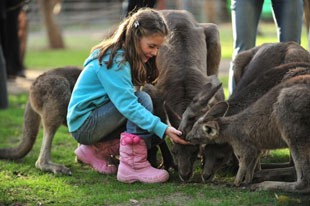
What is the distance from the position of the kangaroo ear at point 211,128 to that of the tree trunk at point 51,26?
12.8 m

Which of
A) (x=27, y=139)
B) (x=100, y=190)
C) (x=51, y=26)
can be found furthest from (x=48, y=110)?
(x=51, y=26)

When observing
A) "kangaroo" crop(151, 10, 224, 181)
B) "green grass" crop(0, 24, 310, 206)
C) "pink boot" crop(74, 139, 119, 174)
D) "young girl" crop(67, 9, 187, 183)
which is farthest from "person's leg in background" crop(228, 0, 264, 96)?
"pink boot" crop(74, 139, 119, 174)

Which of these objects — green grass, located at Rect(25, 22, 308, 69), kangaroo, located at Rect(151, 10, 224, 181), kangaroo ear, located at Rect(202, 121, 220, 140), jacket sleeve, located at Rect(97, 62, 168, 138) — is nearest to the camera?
kangaroo ear, located at Rect(202, 121, 220, 140)

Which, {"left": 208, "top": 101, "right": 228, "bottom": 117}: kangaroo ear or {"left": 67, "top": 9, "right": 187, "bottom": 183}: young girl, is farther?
{"left": 67, "top": 9, "right": 187, "bottom": 183}: young girl

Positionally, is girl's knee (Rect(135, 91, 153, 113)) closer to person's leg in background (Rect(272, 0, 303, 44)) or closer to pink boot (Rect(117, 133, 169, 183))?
pink boot (Rect(117, 133, 169, 183))

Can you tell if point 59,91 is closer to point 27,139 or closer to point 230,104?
point 27,139

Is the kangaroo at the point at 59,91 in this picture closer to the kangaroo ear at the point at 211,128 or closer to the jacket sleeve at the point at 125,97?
the jacket sleeve at the point at 125,97

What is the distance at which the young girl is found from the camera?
338cm

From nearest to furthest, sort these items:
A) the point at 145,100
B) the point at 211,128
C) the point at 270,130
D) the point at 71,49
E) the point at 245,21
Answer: the point at 270,130 < the point at 211,128 < the point at 145,100 < the point at 245,21 < the point at 71,49

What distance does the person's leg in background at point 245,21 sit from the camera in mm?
4336

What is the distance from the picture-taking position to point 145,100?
3576mm

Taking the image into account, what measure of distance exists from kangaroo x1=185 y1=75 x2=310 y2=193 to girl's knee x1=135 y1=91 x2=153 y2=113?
433 millimetres

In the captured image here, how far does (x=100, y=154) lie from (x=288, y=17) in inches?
78.5

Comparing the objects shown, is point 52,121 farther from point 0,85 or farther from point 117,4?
point 117,4
